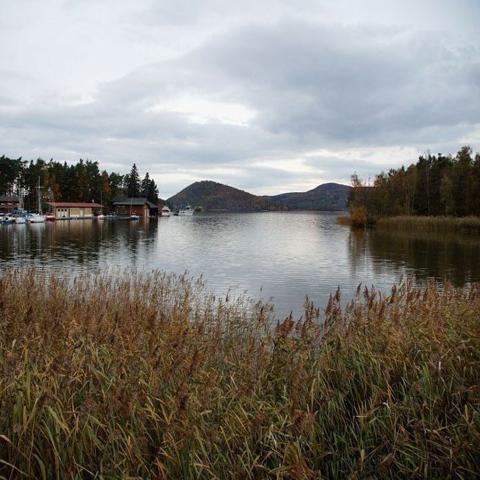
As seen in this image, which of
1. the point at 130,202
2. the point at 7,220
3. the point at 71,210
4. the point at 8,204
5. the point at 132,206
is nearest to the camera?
the point at 7,220

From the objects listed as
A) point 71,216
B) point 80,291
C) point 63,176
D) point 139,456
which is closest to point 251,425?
point 139,456

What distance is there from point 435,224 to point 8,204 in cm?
10018

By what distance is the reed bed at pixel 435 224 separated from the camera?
65.1 meters

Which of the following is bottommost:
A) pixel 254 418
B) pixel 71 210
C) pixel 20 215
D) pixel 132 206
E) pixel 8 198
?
pixel 254 418

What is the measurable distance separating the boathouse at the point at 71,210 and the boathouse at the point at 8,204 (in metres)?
11.9

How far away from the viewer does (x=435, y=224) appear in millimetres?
69938

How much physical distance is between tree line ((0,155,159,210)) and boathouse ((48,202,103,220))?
12.0ft

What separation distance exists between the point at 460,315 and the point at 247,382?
4634mm

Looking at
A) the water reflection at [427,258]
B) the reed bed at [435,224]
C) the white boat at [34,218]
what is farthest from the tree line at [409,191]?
the white boat at [34,218]

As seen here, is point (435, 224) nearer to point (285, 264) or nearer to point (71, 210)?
point (285, 264)

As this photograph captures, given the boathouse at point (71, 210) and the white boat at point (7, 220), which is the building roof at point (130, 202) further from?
the white boat at point (7, 220)

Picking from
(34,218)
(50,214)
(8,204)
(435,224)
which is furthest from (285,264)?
(8,204)

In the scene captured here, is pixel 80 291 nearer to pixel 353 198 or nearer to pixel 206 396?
pixel 206 396

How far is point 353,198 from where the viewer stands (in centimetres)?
9575
